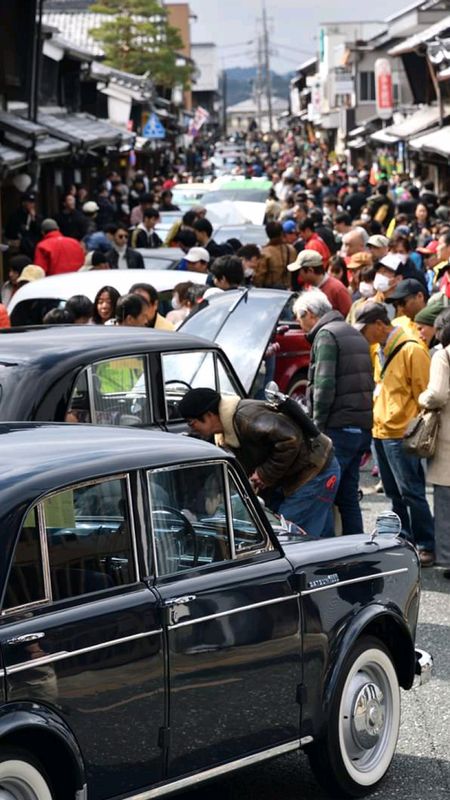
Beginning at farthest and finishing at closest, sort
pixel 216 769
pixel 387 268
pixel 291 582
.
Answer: pixel 387 268 → pixel 291 582 → pixel 216 769

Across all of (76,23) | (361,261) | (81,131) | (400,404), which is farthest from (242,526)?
(76,23)

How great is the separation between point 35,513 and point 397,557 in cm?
199

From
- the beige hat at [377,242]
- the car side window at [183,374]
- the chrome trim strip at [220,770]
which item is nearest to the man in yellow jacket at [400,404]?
the car side window at [183,374]

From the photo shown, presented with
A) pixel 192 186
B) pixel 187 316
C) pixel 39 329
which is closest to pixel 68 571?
pixel 39 329

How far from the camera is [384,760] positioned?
18.9ft

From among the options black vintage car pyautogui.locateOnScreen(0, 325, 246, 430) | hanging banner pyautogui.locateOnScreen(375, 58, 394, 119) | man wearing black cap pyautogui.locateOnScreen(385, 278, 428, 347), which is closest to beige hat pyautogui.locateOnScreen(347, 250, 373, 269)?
man wearing black cap pyautogui.locateOnScreen(385, 278, 428, 347)

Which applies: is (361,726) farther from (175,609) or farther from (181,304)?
(181,304)

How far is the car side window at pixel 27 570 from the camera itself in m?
4.27

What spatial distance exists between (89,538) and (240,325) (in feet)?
22.1

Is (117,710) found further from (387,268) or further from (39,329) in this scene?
(387,268)

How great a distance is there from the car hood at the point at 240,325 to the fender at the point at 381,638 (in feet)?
16.7

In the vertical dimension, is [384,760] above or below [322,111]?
below

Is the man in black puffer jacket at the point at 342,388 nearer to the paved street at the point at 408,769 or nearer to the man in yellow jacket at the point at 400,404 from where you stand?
the man in yellow jacket at the point at 400,404

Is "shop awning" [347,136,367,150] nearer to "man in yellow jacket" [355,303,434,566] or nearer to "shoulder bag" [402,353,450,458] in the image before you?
"man in yellow jacket" [355,303,434,566]
